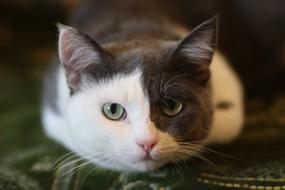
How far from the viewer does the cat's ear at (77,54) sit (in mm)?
1338

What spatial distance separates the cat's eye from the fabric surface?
0.16 meters

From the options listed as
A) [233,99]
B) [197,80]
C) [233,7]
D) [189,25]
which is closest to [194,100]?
[197,80]

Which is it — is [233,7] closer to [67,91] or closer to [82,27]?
[82,27]

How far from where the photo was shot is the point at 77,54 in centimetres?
138

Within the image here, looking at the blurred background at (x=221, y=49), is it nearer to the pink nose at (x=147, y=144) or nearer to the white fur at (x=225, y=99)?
the white fur at (x=225, y=99)

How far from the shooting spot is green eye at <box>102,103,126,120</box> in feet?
4.25

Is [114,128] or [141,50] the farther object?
[141,50]

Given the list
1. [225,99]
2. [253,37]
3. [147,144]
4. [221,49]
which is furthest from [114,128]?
[253,37]

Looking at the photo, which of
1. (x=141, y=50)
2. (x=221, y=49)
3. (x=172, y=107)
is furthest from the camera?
(x=221, y=49)

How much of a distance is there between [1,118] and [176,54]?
0.87 metres

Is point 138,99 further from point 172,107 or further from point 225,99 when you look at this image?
point 225,99

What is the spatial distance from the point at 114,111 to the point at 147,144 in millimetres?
144

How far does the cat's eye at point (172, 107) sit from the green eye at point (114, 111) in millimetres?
113

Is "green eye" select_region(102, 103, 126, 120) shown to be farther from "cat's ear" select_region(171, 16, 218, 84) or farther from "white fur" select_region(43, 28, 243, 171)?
"cat's ear" select_region(171, 16, 218, 84)
